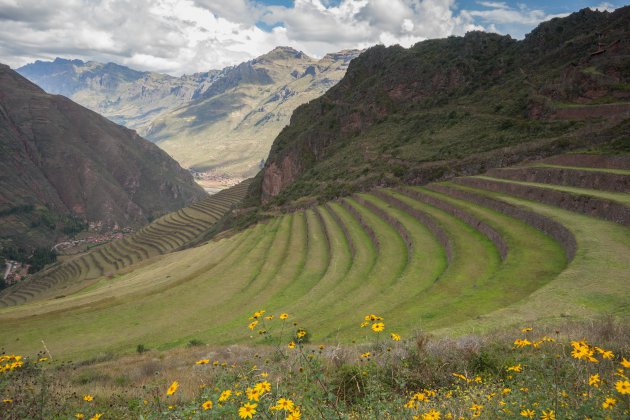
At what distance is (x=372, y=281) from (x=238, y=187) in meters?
119

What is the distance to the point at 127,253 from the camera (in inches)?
3937

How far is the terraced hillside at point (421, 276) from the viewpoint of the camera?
13.2 meters

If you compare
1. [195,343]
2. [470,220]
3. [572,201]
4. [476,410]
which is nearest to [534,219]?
[572,201]

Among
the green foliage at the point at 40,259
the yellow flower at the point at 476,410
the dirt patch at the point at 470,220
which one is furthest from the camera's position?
the green foliage at the point at 40,259

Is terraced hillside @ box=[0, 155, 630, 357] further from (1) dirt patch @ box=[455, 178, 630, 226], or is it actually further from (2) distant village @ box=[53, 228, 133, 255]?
(2) distant village @ box=[53, 228, 133, 255]

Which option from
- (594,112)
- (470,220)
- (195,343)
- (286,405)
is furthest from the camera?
(594,112)

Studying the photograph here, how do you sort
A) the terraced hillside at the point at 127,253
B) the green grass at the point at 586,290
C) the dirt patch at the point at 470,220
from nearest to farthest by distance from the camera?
the green grass at the point at 586,290 → the dirt patch at the point at 470,220 → the terraced hillside at the point at 127,253

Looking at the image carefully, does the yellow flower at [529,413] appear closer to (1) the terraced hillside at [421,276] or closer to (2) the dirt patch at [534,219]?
(1) the terraced hillside at [421,276]

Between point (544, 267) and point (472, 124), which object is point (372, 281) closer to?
point (544, 267)

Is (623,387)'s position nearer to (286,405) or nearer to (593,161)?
(286,405)

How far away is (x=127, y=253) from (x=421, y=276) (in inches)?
3908

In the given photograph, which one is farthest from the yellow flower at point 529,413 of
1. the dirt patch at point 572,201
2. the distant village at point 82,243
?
the distant village at point 82,243

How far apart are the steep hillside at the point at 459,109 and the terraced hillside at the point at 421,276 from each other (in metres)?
9.69

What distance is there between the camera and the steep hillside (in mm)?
38719
